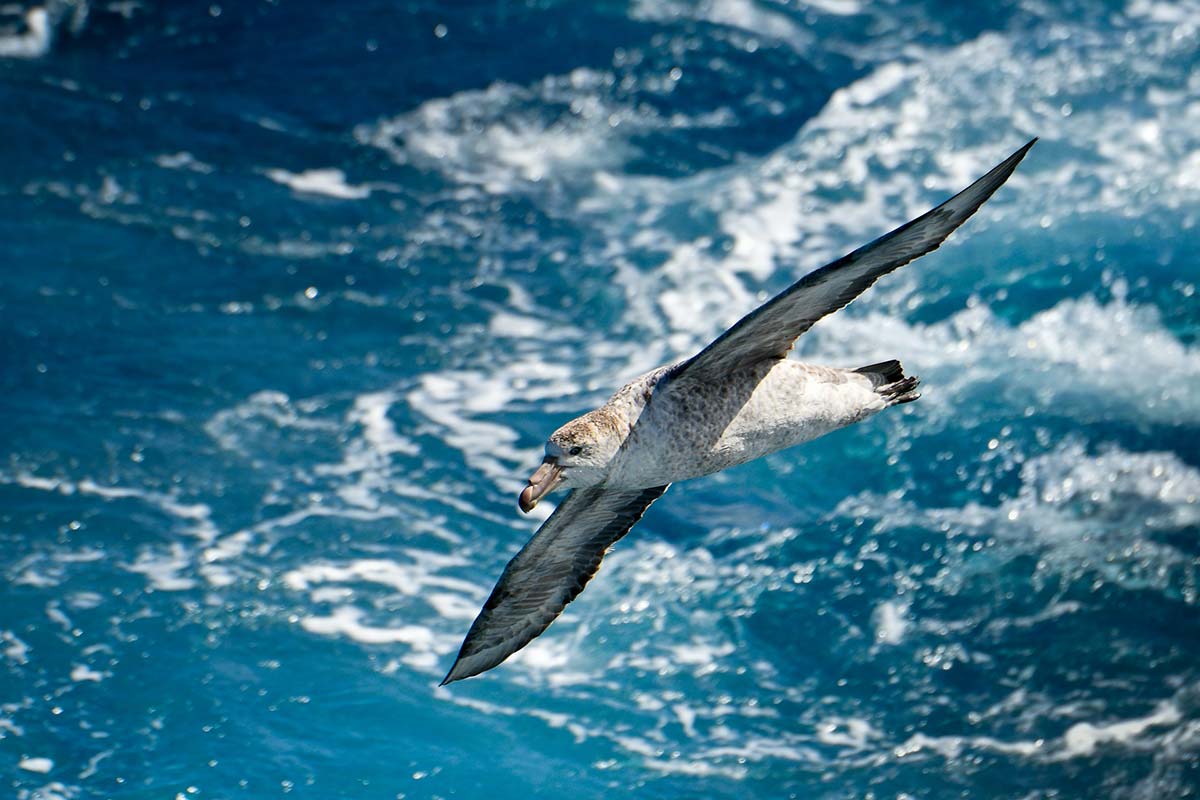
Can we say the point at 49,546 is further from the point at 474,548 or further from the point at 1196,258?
the point at 1196,258

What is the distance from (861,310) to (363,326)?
219 inches

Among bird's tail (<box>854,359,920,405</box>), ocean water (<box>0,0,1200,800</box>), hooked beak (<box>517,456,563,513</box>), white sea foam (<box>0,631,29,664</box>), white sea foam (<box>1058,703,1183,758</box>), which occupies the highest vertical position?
white sea foam (<box>0,631,29,664</box>)

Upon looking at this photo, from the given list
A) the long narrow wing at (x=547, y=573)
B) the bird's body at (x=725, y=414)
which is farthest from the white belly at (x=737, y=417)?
the long narrow wing at (x=547, y=573)

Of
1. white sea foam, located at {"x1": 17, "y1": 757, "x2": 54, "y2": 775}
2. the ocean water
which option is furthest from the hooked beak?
white sea foam, located at {"x1": 17, "y1": 757, "x2": 54, "y2": 775}

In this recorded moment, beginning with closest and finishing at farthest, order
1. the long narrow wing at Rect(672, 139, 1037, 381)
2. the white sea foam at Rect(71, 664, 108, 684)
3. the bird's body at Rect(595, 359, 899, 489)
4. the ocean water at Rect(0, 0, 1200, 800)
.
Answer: the long narrow wing at Rect(672, 139, 1037, 381)
the bird's body at Rect(595, 359, 899, 489)
the ocean water at Rect(0, 0, 1200, 800)
the white sea foam at Rect(71, 664, 108, 684)

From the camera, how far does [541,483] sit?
477 centimetres

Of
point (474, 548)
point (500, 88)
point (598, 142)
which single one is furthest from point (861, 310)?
point (474, 548)

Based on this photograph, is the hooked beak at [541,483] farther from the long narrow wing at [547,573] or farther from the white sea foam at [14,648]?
the white sea foam at [14,648]

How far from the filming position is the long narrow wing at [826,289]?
13.9ft

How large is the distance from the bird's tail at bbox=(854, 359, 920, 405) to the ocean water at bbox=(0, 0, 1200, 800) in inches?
204

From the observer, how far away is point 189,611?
17.2m

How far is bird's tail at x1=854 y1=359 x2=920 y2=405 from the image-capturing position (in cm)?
545

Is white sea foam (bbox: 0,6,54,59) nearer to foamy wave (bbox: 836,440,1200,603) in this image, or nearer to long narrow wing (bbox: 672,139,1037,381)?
long narrow wing (bbox: 672,139,1037,381)

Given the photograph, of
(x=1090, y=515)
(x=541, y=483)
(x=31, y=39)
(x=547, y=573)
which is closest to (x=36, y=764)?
(x=31, y=39)
